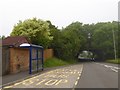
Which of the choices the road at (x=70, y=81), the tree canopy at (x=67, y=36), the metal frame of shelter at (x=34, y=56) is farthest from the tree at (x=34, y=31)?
the road at (x=70, y=81)

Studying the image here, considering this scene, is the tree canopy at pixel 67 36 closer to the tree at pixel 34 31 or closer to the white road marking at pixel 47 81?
the tree at pixel 34 31

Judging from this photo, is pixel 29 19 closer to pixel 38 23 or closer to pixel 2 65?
pixel 38 23

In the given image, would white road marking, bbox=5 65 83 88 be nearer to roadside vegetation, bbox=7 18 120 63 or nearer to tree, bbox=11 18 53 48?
roadside vegetation, bbox=7 18 120 63

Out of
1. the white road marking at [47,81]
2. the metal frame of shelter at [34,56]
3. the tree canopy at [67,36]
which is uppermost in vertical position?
the tree canopy at [67,36]

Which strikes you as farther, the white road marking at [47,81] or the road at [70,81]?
the white road marking at [47,81]

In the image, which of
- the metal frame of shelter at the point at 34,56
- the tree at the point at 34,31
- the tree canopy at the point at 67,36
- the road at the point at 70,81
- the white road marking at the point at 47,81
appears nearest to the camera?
the road at the point at 70,81

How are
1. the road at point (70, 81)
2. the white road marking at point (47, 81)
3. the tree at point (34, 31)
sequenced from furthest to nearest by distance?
the tree at point (34, 31), the white road marking at point (47, 81), the road at point (70, 81)

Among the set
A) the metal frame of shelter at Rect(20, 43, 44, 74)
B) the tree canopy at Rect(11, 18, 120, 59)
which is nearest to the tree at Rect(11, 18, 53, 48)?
the tree canopy at Rect(11, 18, 120, 59)

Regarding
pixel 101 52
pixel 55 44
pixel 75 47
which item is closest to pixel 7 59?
pixel 55 44

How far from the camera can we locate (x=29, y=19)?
188 feet

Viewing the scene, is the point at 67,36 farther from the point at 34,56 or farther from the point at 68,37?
the point at 34,56

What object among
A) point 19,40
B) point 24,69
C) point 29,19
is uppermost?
point 29,19

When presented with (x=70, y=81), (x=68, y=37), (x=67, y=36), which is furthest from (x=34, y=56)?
(x=68, y=37)

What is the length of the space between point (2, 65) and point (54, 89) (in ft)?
36.5
